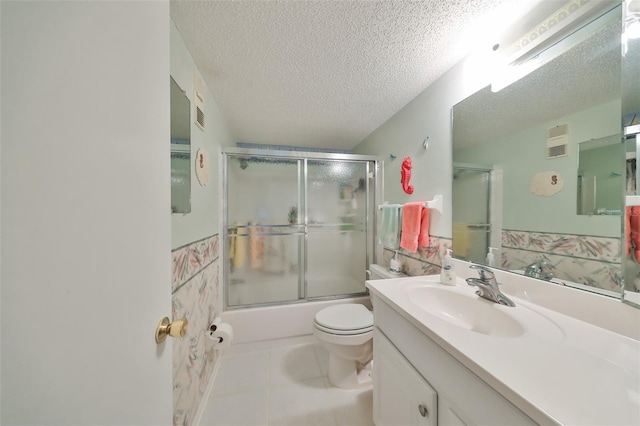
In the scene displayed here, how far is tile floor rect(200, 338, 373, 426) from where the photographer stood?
116 cm

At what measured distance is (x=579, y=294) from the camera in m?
0.71

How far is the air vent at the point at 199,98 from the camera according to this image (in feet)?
3.89

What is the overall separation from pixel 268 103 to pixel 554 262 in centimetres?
190

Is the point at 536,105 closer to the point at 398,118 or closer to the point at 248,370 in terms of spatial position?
the point at 398,118

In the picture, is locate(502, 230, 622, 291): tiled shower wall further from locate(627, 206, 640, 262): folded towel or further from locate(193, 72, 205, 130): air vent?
locate(193, 72, 205, 130): air vent

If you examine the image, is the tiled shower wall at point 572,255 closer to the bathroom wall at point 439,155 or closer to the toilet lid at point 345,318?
the bathroom wall at point 439,155

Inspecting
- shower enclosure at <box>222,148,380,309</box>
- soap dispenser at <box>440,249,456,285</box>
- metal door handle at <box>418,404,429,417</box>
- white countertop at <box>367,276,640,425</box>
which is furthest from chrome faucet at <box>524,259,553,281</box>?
shower enclosure at <box>222,148,380,309</box>

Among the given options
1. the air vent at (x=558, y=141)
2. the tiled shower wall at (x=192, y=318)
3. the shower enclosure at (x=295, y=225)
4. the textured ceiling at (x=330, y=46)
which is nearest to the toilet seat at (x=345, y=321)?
the shower enclosure at (x=295, y=225)

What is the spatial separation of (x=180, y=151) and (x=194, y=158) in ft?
0.61

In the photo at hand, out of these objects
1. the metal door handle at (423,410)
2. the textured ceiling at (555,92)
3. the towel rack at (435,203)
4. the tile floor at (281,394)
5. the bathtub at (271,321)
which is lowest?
the tile floor at (281,394)

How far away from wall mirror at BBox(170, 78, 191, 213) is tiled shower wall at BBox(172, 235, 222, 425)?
0.79 feet

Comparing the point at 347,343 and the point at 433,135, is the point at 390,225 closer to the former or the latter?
the point at 433,135

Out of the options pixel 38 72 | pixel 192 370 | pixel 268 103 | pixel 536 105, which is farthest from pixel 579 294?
pixel 268 103

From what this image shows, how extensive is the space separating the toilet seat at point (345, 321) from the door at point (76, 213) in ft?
3.33
